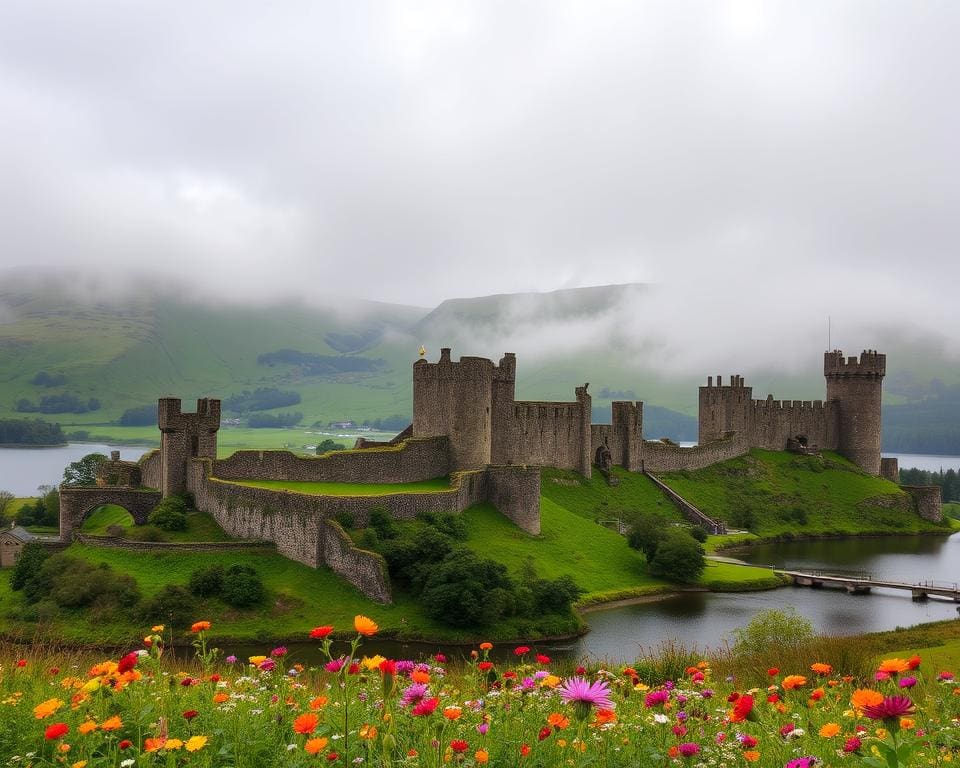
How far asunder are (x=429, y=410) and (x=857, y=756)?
45.7 metres

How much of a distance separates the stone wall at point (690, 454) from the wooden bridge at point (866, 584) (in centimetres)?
2141

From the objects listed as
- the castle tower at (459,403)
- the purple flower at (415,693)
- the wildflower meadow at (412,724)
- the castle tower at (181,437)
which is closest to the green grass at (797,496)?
the castle tower at (459,403)

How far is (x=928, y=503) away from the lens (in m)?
79.9

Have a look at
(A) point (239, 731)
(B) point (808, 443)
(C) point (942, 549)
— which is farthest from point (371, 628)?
(B) point (808, 443)

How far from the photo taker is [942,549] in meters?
68.7

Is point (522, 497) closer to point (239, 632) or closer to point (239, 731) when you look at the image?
point (239, 632)

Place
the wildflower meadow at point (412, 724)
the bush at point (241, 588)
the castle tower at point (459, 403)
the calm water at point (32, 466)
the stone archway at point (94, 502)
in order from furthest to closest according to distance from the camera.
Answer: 1. the calm water at point (32, 466)
2. the castle tower at point (459, 403)
3. the stone archway at point (94, 502)
4. the bush at point (241, 588)
5. the wildflower meadow at point (412, 724)

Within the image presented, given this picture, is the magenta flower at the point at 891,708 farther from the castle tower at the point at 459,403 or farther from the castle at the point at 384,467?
the castle tower at the point at 459,403

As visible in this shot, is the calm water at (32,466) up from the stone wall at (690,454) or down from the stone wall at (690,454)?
down

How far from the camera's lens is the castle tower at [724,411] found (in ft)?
278

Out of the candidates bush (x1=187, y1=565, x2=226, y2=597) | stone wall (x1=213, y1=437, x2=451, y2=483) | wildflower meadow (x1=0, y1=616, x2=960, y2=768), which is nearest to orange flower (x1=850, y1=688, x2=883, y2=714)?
wildflower meadow (x1=0, y1=616, x2=960, y2=768)

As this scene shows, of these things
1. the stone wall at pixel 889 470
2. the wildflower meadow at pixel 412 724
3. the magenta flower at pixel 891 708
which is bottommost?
the stone wall at pixel 889 470

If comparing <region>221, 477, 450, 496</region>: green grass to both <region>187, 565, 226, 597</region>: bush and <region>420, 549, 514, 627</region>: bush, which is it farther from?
<region>420, 549, 514, 627</region>: bush

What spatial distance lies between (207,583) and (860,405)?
74.9 meters
